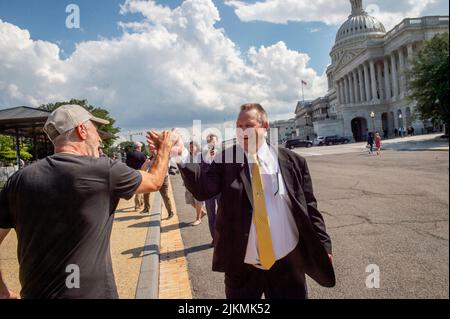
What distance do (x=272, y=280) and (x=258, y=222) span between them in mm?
425

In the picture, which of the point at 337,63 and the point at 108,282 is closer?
the point at 108,282

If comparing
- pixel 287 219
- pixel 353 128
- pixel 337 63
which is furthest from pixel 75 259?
pixel 337 63

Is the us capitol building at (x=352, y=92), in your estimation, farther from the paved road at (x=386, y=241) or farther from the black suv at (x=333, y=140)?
the paved road at (x=386, y=241)

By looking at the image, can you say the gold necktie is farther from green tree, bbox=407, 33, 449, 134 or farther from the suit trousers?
green tree, bbox=407, 33, 449, 134

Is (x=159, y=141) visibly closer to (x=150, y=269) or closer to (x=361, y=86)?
(x=150, y=269)

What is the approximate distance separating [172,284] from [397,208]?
5489 millimetres

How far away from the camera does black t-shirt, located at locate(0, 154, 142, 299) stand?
6.27 ft

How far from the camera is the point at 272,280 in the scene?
239 centimetres

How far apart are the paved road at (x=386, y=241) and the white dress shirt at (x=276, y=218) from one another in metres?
0.92

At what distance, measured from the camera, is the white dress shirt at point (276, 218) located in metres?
2.38

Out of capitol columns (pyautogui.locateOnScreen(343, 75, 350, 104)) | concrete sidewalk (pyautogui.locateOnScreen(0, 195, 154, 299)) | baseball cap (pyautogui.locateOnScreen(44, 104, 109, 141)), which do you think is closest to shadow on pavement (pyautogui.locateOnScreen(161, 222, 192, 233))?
concrete sidewalk (pyautogui.locateOnScreen(0, 195, 154, 299))

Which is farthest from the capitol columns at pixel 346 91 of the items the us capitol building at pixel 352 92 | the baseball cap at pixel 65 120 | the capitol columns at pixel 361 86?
the baseball cap at pixel 65 120

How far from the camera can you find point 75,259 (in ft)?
6.34
